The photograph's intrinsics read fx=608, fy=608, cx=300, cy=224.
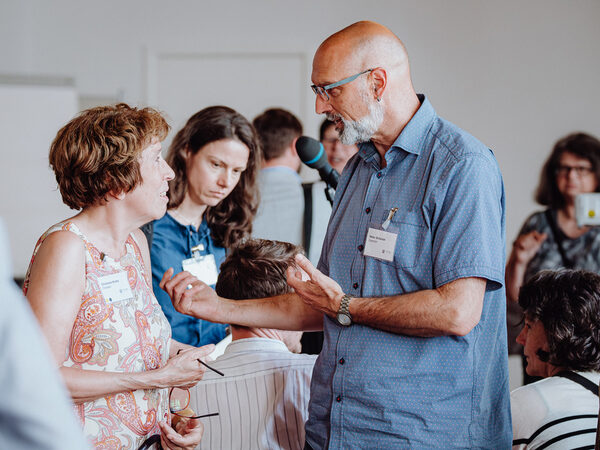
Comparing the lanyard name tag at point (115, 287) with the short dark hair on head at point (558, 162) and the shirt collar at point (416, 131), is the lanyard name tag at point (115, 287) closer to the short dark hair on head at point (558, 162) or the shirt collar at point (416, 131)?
the shirt collar at point (416, 131)

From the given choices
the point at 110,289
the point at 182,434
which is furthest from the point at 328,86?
the point at 182,434

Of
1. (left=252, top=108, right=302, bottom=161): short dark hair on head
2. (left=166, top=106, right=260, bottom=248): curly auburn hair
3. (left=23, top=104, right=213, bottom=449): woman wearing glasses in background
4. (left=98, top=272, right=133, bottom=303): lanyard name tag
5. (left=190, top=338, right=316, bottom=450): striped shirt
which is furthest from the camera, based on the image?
(left=252, top=108, right=302, bottom=161): short dark hair on head

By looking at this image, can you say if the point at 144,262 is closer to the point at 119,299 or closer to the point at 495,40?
the point at 119,299

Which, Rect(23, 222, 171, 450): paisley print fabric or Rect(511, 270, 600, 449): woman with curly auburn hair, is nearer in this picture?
Rect(23, 222, 171, 450): paisley print fabric

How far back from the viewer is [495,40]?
4945 millimetres

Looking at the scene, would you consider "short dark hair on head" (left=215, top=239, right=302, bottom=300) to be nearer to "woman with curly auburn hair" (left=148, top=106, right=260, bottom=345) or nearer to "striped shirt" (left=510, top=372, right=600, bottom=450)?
"woman with curly auburn hair" (left=148, top=106, right=260, bottom=345)

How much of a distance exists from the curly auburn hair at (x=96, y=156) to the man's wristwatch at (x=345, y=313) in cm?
60

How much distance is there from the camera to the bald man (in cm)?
139

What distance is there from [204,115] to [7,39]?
3731 millimetres

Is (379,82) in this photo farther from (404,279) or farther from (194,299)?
(194,299)

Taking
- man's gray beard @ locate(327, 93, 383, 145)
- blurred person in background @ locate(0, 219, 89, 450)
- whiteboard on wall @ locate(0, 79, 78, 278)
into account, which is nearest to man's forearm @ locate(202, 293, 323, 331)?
man's gray beard @ locate(327, 93, 383, 145)

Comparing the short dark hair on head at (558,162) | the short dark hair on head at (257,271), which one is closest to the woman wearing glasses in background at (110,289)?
the short dark hair on head at (257,271)

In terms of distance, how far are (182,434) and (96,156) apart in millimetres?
746

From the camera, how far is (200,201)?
2.45 metres
